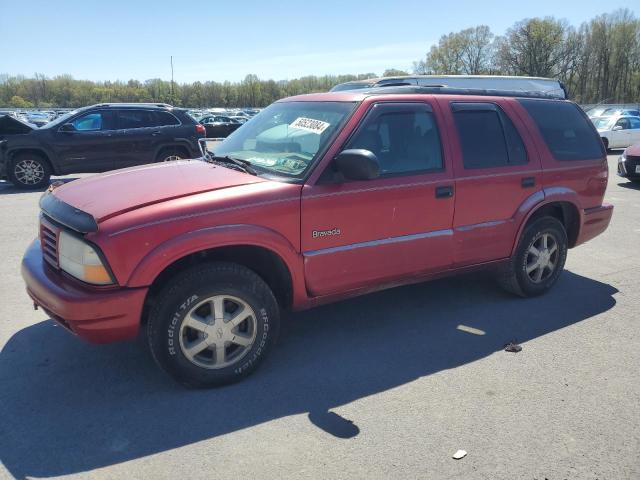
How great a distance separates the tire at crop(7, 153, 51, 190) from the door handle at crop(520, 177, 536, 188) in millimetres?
9987

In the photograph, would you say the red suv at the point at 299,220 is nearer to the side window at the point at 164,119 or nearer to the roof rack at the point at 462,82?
the roof rack at the point at 462,82

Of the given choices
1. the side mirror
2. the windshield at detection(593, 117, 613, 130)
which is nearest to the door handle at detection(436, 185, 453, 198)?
the side mirror

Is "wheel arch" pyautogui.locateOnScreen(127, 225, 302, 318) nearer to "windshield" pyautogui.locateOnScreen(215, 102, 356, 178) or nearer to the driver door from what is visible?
"windshield" pyautogui.locateOnScreen(215, 102, 356, 178)

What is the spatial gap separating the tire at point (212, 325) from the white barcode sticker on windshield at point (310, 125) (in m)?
1.22

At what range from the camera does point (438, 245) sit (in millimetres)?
4195

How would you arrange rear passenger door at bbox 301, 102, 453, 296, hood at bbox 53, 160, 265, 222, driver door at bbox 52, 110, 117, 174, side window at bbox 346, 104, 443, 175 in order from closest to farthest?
hood at bbox 53, 160, 265, 222 → rear passenger door at bbox 301, 102, 453, 296 → side window at bbox 346, 104, 443, 175 → driver door at bbox 52, 110, 117, 174

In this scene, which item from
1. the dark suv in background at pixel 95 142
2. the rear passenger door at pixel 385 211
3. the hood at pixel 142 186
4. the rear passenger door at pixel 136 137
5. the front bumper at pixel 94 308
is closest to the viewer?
the front bumper at pixel 94 308

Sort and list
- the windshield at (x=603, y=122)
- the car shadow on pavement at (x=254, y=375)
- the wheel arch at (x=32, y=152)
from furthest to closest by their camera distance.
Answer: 1. the windshield at (x=603, y=122)
2. the wheel arch at (x=32, y=152)
3. the car shadow on pavement at (x=254, y=375)

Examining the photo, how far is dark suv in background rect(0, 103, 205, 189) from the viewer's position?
11000 millimetres

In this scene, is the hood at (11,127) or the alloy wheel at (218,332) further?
the hood at (11,127)

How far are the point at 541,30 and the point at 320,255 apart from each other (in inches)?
3413

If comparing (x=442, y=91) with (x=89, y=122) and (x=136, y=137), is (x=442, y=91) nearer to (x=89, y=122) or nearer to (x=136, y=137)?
(x=136, y=137)

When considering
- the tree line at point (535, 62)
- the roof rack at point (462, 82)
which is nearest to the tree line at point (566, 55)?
the tree line at point (535, 62)

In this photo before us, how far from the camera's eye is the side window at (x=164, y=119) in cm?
1193
